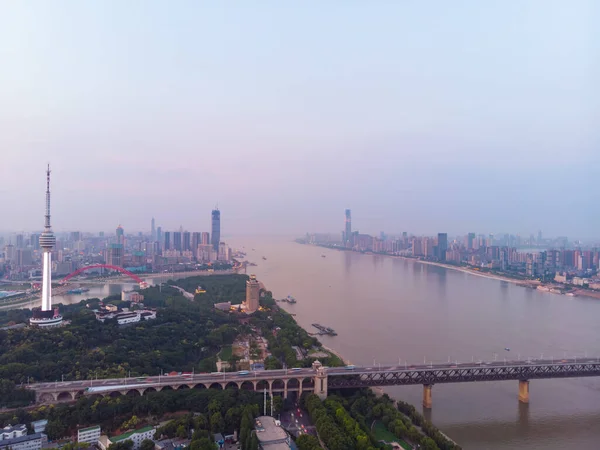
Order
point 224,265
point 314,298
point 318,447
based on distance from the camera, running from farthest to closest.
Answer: point 224,265 → point 314,298 → point 318,447

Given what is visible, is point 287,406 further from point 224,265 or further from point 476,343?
point 224,265

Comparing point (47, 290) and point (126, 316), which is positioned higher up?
point (47, 290)

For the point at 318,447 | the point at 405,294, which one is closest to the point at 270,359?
the point at 318,447

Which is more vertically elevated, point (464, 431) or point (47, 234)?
point (47, 234)

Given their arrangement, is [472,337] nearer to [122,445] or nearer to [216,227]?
[122,445]

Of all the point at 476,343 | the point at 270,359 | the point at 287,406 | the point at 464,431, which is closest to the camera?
the point at 464,431

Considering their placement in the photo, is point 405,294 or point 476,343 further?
point 405,294

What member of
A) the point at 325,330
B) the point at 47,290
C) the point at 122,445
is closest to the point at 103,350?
the point at 122,445

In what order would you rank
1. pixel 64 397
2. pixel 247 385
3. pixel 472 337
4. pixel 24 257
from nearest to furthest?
1. pixel 64 397
2. pixel 247 385
3. pixel 472 337
4. pixel 24 257
